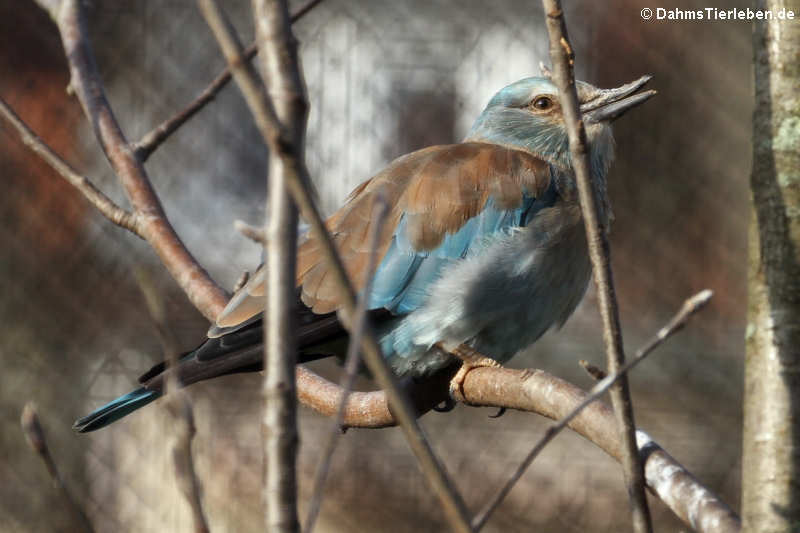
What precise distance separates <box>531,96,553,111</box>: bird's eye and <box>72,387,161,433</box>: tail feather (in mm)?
1035

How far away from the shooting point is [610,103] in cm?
232

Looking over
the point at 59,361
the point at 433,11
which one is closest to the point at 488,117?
the point at 433,11

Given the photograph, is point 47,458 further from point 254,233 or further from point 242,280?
point 242,280

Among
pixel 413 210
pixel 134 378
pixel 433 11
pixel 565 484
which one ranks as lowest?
pixel 413 210

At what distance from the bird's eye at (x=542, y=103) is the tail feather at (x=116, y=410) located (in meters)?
1.04

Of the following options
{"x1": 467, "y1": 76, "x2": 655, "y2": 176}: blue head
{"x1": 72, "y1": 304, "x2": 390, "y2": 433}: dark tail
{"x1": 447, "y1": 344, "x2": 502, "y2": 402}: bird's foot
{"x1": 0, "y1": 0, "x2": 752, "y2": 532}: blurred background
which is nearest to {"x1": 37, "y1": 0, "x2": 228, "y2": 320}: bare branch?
{"x1": 72, "y1": 304, "x2": 390, "y2": 433}: dark tail

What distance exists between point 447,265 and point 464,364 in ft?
0.60

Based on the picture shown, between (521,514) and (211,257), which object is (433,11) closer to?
(211,257)

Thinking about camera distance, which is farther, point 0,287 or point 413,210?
point 0,287

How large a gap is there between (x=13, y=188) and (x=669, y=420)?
2.44m

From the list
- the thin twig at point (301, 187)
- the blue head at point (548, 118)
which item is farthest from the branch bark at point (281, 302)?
the blue head at point (548, 118)

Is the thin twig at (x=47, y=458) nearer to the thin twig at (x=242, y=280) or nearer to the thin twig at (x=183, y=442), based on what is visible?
the thin twig at (x=183, y=442)

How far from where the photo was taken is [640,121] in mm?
4188

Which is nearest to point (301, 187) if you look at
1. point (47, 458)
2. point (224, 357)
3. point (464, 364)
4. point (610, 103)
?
point (47, 458)
